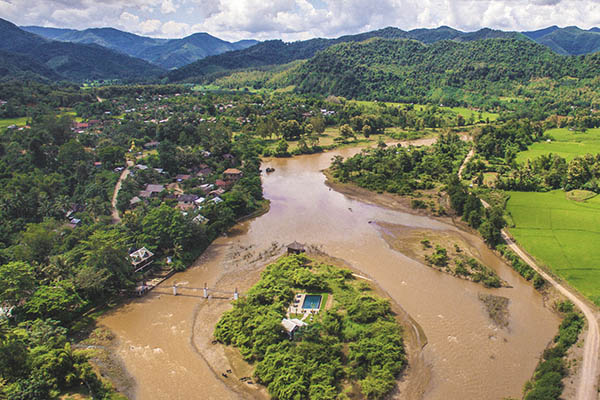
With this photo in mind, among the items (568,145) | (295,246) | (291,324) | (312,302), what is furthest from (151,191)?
(568,145)

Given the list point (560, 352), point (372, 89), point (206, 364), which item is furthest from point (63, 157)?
point (372, 89)

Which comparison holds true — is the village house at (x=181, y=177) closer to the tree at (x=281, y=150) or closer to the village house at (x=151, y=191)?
the village house at (x=151, y=191)

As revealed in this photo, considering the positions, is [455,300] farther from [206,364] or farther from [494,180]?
[494,180]

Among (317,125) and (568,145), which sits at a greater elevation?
(317,125)

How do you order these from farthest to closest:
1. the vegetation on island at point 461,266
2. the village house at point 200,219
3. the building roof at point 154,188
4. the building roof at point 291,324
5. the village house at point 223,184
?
the village house at point 223,184 < the building roof at point 154,188 < the village house at point 200,219 < the vegetation on island at point 461,266 < the building roof at point 291,324

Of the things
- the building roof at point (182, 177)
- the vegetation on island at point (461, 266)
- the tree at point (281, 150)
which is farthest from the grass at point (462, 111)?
the vegetation on island at point (461, 266)

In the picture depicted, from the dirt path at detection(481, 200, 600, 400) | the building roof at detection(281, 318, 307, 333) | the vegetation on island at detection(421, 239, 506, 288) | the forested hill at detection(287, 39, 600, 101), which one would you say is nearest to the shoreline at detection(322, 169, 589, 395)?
the dirt path at detection(481, 200, 600, 400)

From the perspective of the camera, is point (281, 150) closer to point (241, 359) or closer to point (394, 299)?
point (394, 299)
